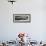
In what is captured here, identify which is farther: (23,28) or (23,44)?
(23,28)

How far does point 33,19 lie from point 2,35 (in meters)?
1.33

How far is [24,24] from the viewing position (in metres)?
5.14

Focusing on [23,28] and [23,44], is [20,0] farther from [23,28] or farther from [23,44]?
[23,44]

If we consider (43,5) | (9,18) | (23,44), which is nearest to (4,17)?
(9,18)

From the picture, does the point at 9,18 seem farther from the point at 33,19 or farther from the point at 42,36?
the point at 42,36

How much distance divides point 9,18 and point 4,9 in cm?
40

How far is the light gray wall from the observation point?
510cm

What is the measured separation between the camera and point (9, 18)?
5184 mm

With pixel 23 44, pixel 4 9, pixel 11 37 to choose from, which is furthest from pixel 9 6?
pixel 23 44

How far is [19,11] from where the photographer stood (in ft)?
16.9

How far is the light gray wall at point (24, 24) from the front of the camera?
5.10 m

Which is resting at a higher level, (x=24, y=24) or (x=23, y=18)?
(x=23, y=18)

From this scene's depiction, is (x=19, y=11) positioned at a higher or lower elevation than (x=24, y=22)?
higher

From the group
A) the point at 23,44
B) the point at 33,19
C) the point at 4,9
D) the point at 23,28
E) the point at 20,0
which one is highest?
the point at 20,0
